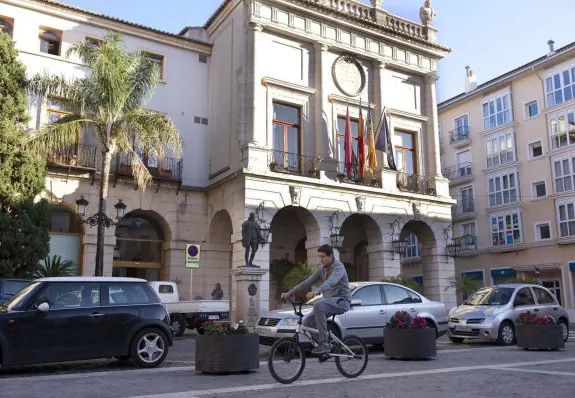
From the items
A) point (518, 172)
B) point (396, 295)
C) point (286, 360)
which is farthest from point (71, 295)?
point (518, 172)

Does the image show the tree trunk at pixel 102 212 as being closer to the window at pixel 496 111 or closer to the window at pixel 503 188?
the window at pixel 503 188

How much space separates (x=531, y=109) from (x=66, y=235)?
31108 mm

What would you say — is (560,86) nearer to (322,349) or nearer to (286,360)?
(322,349)

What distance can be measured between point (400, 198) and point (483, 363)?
15777mm

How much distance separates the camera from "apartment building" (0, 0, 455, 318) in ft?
73.8

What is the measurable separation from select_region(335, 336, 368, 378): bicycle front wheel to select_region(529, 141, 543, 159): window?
3375 cm

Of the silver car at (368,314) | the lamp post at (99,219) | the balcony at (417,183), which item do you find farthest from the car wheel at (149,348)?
the balcony at (417,183)

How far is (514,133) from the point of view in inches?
1559

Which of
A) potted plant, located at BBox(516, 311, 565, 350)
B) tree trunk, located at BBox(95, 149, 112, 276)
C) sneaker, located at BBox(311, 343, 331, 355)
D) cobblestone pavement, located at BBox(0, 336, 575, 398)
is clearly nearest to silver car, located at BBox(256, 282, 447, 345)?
cobblestone pavement, located at BBox(0, 336, 575, 398)

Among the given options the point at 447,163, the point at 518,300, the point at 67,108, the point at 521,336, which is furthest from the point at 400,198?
the point at 447,163

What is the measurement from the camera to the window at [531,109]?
125ft

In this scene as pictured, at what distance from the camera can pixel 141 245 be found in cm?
2444

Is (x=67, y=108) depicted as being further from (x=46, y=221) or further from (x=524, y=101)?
(x=524, y=101)

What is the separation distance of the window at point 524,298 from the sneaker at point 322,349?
9943mm
